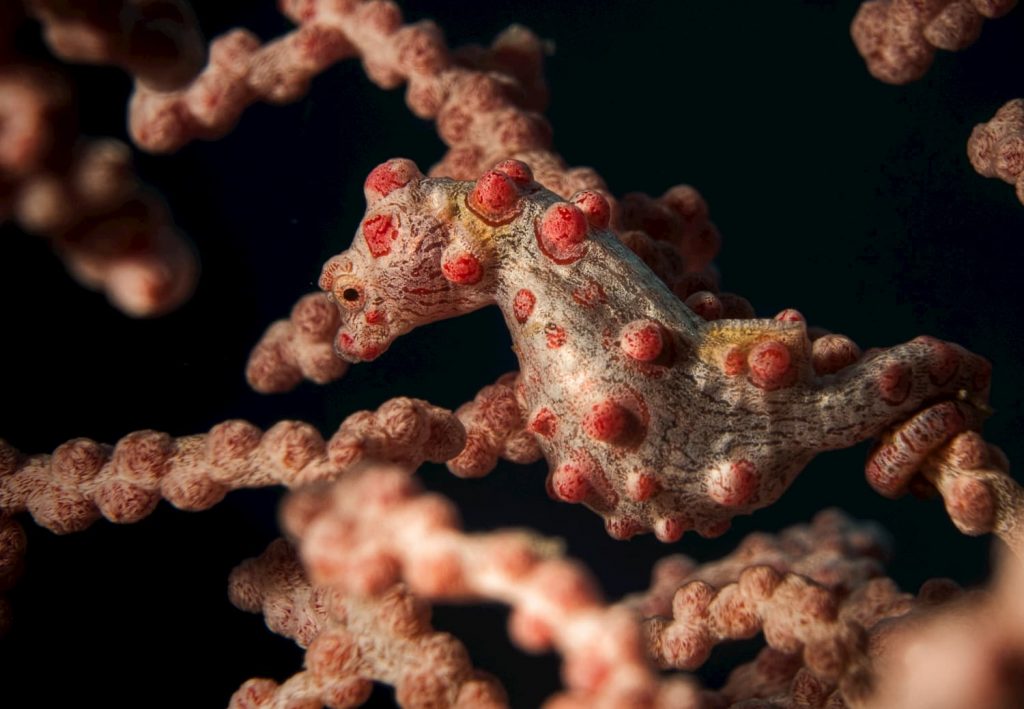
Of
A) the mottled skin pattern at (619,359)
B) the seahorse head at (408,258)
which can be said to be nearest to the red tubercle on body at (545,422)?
the mottled skin pattern at (619,359)

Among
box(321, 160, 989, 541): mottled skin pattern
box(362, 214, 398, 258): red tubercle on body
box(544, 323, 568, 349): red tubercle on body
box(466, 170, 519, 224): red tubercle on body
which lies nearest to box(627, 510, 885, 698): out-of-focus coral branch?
box(321, 160, 989, 541): mottled skin pattern

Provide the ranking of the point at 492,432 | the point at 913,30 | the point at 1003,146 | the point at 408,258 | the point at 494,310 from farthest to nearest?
1. the point at 494,310
2. the point at 913,30
3. the point at 1003,146
4. the point at 492,432
5. the point at 408,258

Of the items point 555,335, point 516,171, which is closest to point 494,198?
point 516,171

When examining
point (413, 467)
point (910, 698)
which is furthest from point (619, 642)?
point (413, 467)

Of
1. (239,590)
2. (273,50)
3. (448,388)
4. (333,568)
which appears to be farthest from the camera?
(448,388)

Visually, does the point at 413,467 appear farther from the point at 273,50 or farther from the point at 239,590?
the point at 273,50

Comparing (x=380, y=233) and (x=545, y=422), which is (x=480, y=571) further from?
(x=380, y=233)
